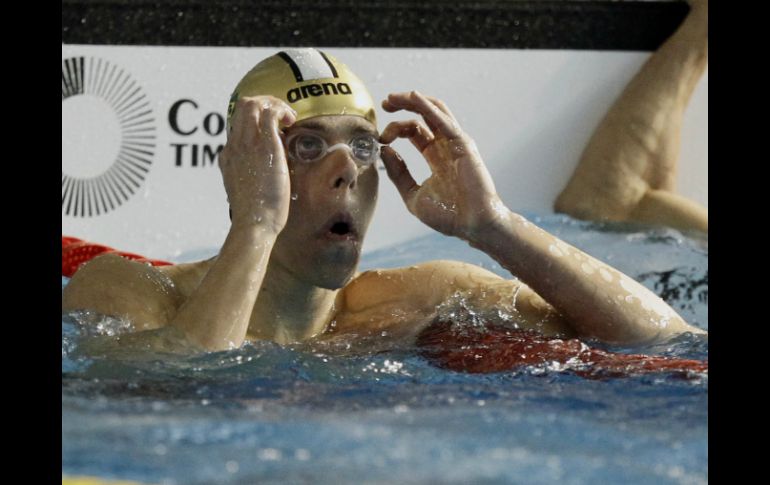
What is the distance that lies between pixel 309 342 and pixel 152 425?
720 mm

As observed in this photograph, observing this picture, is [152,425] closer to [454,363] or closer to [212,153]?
[454,363]

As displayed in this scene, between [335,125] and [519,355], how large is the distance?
19.5 inches

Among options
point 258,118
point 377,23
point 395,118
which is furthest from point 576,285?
point 377,23

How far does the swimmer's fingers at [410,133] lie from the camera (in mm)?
1965

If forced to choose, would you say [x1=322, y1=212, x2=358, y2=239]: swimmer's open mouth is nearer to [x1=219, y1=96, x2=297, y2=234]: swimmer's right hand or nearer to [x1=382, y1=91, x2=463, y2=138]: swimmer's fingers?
[x1=219, y1=96, x2=297, y2=234]: swimmer's right hand

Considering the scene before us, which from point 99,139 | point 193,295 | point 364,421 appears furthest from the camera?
point 99,139

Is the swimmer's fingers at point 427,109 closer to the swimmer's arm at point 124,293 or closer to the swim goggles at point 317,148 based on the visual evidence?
the swim goggles at point 317,148

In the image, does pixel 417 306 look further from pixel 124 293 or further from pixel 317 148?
pixel 124 293

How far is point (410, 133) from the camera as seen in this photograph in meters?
2.00

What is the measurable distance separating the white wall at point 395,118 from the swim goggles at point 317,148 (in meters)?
1.54

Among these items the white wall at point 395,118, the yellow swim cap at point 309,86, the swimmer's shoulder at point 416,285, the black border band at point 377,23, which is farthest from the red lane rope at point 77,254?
the yellow swim cap at point 309,86

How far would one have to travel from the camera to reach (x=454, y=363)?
1833 millimetres

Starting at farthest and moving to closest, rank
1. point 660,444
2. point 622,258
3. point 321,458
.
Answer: point 622,258 → point 660,444 → point 321,458

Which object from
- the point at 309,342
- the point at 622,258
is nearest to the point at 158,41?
the point at 622,258
